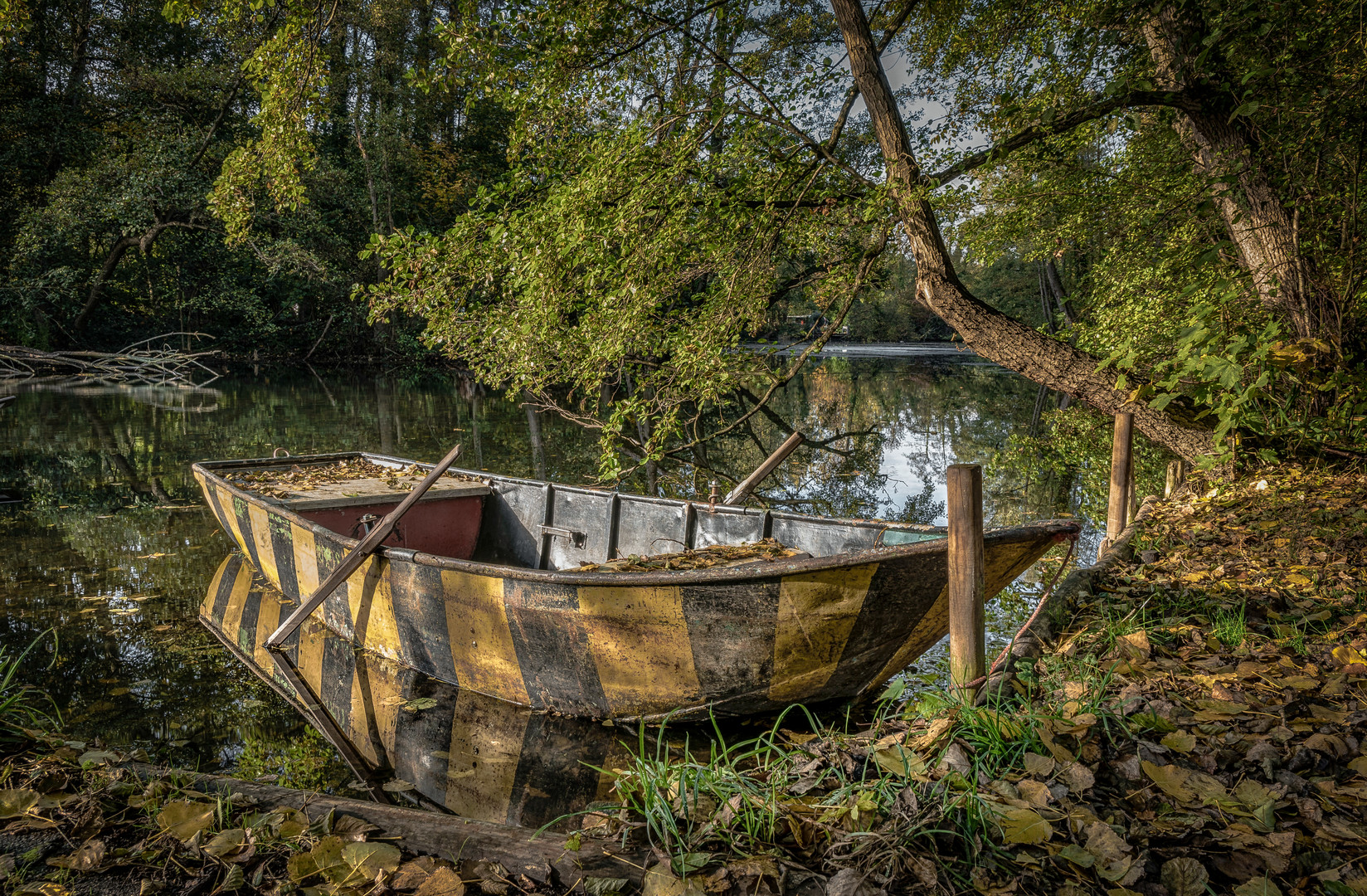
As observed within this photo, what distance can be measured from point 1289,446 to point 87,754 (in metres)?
7.63

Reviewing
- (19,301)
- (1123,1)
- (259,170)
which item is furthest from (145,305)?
(1123,1)

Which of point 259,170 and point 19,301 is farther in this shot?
point 19,301

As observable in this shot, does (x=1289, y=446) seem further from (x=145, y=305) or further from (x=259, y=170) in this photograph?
(x=145, y=305)

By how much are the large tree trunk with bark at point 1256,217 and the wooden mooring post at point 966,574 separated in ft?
14.0

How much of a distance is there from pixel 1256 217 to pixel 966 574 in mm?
5301

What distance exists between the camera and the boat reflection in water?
11.8 ft

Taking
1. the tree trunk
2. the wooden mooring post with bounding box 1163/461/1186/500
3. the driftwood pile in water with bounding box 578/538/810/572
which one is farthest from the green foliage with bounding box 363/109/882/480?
the tree trunk

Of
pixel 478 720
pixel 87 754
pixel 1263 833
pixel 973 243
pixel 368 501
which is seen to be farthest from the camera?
pixel 973 243

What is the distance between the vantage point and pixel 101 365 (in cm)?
2275

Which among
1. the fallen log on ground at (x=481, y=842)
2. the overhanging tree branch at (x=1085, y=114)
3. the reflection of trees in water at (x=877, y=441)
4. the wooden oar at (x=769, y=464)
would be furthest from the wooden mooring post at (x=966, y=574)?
the reflection of trees in water at (x=877, y=441)

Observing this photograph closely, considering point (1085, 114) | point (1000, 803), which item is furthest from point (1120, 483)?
point (1000, 803)

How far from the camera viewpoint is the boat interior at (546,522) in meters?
4.73

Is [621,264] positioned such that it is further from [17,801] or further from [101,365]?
[101,365]

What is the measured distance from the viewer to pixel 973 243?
372 inches
